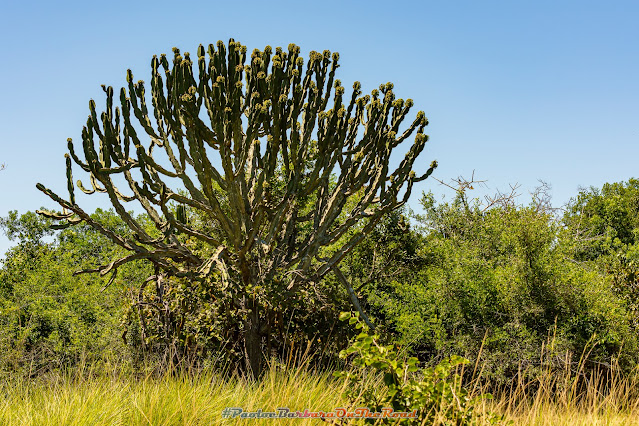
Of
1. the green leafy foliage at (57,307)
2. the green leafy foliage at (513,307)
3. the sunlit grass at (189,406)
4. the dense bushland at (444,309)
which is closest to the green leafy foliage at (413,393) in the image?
the sunlit grass at (189,406)

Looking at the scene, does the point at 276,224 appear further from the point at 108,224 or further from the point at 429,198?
the point at 108,224

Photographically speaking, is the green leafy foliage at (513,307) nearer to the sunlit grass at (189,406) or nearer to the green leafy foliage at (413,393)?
the sunlit grass at (189,406)

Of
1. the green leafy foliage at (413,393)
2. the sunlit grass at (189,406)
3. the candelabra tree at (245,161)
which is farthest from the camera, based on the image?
the candelabra tree at (245,161)

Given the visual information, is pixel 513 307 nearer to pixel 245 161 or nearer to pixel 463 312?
pixel 463 312

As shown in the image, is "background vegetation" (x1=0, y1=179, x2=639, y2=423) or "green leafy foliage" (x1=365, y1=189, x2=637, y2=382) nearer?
"background vegetation" (x1=0, y1=179, x2=639, y2=423)

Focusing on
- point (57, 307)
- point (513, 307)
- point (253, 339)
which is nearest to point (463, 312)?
point (513, 307)

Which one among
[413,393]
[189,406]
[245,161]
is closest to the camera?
[413,393]

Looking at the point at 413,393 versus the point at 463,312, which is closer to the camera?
the point at 413,393

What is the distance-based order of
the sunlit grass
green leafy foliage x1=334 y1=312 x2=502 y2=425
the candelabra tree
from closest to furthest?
green leafy foliage x1=334 y1=312 x2=502 y2=425 → the sunlit grass → the candelabra tree

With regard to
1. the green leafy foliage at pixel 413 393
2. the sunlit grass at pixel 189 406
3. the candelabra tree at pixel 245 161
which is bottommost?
the sunlit grass at pixel 189 406

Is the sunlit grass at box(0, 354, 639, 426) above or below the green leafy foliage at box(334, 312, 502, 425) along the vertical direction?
below

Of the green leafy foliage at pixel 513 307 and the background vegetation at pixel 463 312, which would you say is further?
the green leafy foliage at pixel 513 307

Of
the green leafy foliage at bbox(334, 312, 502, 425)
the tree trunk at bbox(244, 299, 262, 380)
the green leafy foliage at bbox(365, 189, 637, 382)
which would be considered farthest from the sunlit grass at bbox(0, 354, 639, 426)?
the green leafy foliage at bbox(365, 189, 637, 382)

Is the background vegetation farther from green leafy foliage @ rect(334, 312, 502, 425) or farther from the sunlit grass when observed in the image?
green leafy foliage @ rect(334, 312, 502, 425)
